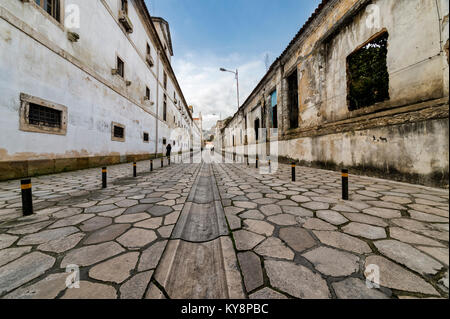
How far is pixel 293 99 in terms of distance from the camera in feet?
28.8

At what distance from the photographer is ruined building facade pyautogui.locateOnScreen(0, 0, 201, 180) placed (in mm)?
4504

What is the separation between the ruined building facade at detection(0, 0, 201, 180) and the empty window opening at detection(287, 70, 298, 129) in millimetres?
9574

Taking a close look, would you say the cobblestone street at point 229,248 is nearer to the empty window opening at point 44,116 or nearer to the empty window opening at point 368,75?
the empty window opening at point 368,75

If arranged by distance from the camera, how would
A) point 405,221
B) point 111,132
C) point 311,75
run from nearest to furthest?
point 405,221
point 311,75
point 111,132

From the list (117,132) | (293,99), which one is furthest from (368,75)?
(117,132)

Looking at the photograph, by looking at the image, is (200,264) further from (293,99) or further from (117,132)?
(117,132)

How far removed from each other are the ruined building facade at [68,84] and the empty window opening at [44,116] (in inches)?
1.1

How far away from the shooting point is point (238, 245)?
1567 mm

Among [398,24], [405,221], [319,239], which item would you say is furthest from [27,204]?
[398,24]

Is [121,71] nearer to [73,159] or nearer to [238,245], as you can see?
[73,159]

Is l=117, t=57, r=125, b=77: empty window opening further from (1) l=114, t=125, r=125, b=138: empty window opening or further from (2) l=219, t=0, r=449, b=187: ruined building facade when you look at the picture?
(2) l=219, t=0, r=449, b=187: ruined building facade

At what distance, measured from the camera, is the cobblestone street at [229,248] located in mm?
1058

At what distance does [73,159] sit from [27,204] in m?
5.16

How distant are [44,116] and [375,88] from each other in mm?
10250
